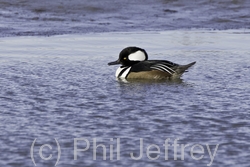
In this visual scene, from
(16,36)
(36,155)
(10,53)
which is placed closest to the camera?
(36,155)

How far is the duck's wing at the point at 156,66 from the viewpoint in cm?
1113

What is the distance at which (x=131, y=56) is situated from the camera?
11891 millimetres

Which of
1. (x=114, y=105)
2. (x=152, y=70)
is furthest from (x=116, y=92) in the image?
(x=152, y=70)

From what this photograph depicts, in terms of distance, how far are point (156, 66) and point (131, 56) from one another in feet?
2.66

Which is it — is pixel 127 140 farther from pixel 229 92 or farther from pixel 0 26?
pixel 0 26

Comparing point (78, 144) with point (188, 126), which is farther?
point (188, 126)

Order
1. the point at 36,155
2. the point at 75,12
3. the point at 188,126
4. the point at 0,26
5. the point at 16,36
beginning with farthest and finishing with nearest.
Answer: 1. the point at 75,12
2. the point at 0,26
3. the point at 16,36
4. the point at 188,126
5. the point at 36,155

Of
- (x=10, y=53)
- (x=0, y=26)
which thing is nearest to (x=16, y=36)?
(x=0, y=26)

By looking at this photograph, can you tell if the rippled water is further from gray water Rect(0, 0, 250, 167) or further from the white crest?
the white crest

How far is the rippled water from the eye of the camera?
679 cm

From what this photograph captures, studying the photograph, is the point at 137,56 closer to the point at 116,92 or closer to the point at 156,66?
the point at 156,66

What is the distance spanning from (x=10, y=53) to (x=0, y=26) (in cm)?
386

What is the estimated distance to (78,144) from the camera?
7.00m

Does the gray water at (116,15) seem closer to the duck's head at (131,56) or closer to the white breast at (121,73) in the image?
the duck's head at (131,56)
